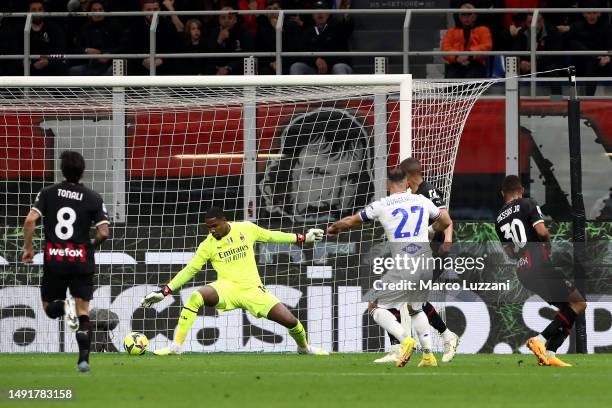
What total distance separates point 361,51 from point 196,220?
4392mm

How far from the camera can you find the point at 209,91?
1758 centimetres

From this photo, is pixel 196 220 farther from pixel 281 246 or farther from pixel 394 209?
pixel 394 209

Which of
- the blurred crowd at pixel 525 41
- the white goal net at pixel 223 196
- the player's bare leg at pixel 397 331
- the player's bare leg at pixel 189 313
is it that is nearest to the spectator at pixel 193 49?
the white goal net at pixel 223 196

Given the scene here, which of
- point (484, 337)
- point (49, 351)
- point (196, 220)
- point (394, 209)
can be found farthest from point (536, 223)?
point (49, 351)

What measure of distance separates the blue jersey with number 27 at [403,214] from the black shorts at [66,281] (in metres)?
2.80

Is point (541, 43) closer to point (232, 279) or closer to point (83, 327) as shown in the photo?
point (232, 279)

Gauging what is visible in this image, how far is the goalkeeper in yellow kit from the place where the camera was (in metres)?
15.3

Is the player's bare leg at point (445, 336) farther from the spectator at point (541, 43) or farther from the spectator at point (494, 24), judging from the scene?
the spectator at point (494, 24)

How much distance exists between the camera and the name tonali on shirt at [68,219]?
11.8 meters

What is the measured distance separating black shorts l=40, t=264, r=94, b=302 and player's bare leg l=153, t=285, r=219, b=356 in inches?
126

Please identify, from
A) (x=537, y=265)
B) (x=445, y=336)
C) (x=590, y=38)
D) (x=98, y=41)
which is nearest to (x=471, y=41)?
(x=590, y=38)

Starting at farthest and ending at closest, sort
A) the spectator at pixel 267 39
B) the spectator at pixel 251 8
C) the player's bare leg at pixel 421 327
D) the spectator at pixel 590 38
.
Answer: the spectator at pixel 251 8, the spectator at pixel 267 39, the spectator at pixel 590 38, the player's bare leg at pixel 421 327

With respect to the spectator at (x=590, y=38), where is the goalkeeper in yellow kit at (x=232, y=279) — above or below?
below

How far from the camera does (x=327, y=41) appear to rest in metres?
19.8
